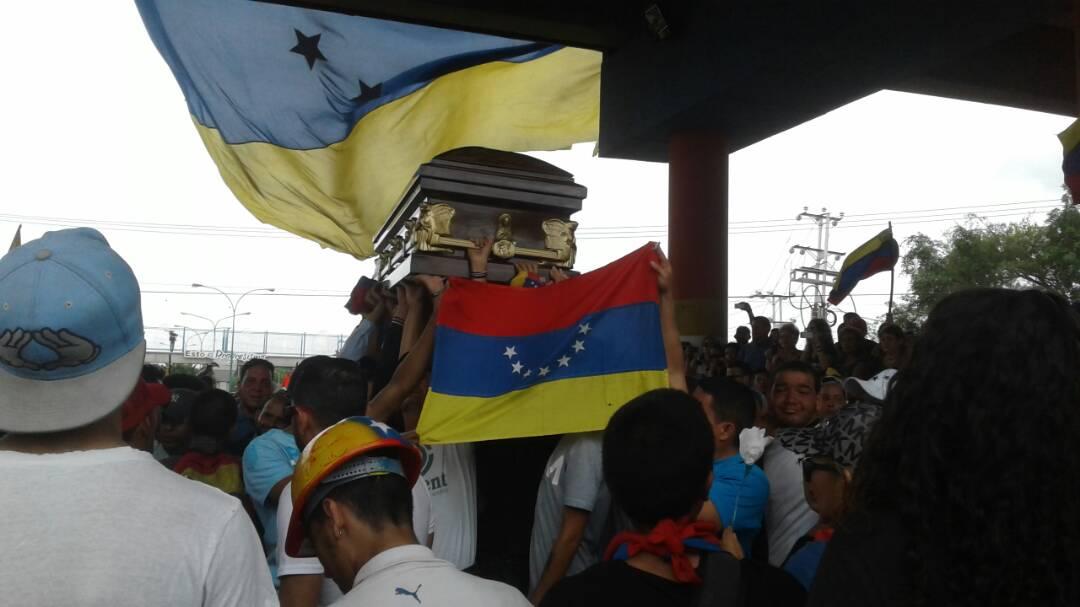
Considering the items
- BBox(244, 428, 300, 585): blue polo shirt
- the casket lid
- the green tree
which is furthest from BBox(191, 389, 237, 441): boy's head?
the green tree

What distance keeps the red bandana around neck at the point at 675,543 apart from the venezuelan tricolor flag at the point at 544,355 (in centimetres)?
120

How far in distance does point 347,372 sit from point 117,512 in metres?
1.44

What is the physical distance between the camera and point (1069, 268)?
27.7 meters

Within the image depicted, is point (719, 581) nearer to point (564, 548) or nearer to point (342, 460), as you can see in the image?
point (342, 460)

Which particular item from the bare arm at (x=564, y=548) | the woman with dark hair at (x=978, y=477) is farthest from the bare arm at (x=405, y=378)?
the woman with dark hair at (x=978, y=477)

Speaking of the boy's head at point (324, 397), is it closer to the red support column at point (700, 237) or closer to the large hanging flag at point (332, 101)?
the large hanging flag at point (332, 101)

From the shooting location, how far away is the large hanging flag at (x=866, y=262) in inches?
354

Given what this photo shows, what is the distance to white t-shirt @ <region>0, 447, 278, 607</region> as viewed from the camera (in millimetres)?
1250

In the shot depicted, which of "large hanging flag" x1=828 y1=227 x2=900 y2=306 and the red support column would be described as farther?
"large hanging flag" x1=828 y1=227 x2=900 y2=306

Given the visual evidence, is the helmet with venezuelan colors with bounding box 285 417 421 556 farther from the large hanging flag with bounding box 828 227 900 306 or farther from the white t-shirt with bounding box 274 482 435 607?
the large hanging flag with bounding box 828 227 900 306

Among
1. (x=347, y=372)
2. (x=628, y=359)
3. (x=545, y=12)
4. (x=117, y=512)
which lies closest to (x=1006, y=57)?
(x=545, y=12)

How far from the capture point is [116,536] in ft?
4.22

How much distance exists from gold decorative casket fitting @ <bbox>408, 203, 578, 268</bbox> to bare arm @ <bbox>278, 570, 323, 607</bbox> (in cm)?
176

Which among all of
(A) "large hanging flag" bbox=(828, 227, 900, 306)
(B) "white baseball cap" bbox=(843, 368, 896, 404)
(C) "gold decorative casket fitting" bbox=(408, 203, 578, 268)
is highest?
(A) "large hanging flag" bbox=(828, 227, 900, 306)
